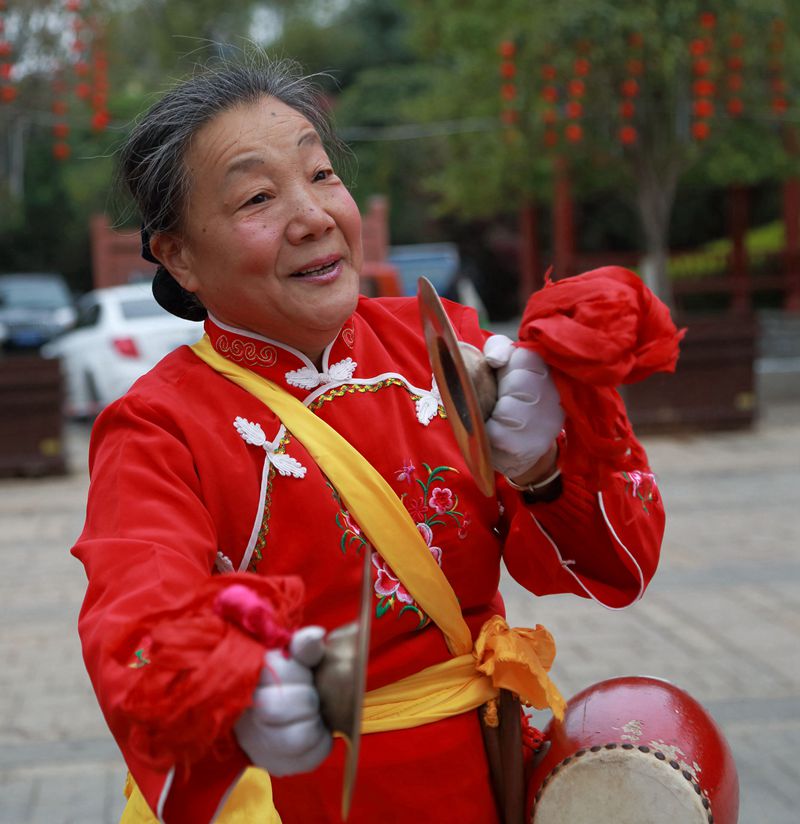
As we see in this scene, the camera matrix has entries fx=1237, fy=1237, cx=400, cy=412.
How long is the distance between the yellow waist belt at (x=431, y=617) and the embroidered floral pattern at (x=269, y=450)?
32 mm

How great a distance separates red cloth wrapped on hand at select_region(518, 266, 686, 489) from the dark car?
52.7 ft

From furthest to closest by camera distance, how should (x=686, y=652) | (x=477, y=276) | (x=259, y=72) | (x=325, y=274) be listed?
1. (x=477, y=276)
2. (x=686, y=652)
3. (x=259, y=72)
4. (x=325, y=274)

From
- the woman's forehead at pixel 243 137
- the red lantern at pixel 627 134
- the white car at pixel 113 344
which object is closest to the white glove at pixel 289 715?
the woman's forehead at pixel 243 137

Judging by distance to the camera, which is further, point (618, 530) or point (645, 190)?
point (645, 190)

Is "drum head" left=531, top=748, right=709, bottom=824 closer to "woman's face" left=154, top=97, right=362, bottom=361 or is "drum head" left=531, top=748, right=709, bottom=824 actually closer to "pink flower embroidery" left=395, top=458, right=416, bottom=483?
"pink flower embroidery" left=395, top=458, right=416, bottom=483

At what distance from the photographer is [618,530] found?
5.35ft

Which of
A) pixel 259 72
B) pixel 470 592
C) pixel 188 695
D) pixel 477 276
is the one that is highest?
pixel 259 72

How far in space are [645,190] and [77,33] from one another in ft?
16.4

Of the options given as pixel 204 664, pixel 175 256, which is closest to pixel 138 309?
pixel 175 256

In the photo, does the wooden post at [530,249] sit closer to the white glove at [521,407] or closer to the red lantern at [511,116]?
the red lantern at [511,116]

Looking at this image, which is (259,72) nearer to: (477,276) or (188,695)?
(188,695)

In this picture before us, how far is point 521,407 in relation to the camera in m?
1.37

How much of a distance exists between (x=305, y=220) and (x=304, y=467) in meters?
0.32

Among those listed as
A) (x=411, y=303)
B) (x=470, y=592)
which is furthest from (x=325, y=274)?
(x=470, y=592)
